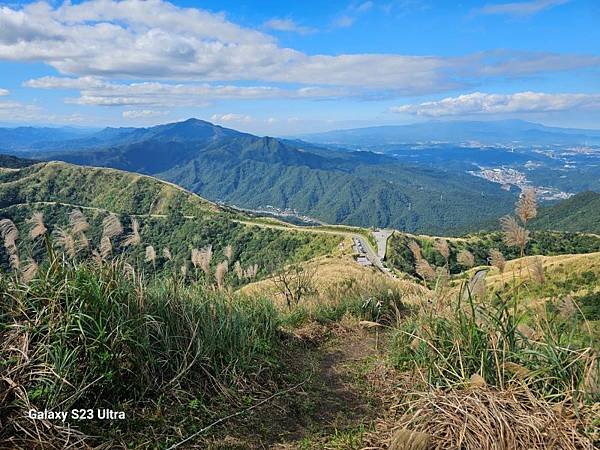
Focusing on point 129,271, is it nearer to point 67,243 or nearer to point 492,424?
point 67,243

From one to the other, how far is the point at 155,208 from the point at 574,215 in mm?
100938

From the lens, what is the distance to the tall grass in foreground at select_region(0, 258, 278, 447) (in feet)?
10.9

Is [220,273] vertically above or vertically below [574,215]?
above

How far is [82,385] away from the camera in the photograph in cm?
338

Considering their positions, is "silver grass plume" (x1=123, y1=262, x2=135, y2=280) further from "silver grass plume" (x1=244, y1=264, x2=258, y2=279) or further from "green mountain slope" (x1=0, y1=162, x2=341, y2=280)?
"green mountain slope" (x1=0, y1=162, x2=341, y2=280)

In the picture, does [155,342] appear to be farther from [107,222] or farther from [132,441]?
[107,222]

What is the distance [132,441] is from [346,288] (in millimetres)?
5569

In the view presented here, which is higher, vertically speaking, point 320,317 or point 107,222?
point 107,222

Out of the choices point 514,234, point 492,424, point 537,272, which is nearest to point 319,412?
point 492,424

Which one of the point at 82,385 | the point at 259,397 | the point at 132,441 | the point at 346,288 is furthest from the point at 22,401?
the point at 346,288

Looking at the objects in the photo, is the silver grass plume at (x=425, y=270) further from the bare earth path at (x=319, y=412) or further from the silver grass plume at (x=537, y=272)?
the bare earth path at (x=319, y=412)

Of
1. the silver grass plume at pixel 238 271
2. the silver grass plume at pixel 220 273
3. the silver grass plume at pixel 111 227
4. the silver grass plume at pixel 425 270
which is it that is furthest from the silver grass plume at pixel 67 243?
the silver grass plume at pixel 425 270

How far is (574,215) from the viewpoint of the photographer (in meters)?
108

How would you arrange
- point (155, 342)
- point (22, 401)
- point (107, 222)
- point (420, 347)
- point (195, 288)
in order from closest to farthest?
point (22, 401) → point (155, 342) → point (420, 347) → point (107, 222) → point (195, 288)
